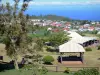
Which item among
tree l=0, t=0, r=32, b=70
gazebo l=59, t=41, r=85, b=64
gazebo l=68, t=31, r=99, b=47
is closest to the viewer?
tree l=0, t=0, r=32, b=70

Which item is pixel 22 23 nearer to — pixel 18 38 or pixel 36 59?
pixel 18 38

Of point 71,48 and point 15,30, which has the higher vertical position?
point 15,30

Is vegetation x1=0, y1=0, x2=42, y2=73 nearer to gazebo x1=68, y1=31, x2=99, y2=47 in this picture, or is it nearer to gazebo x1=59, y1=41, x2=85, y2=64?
gazebo x1=59, y1=41, x2=85, y2=64

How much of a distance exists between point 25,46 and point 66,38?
1858 centimetres

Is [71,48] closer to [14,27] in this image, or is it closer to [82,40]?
[14,27]

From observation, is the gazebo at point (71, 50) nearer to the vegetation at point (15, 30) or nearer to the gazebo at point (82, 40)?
the vegetation at point (15, 30)

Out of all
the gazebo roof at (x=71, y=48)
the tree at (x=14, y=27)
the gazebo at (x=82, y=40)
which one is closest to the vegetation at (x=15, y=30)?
the tree at (x=14, y=27)

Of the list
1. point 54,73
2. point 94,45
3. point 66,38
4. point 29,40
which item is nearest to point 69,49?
point 29,40

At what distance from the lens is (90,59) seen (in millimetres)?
32719

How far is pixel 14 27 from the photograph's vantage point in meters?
23.2

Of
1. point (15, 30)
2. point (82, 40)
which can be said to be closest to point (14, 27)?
point (15, 30)

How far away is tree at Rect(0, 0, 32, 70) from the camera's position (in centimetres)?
2325

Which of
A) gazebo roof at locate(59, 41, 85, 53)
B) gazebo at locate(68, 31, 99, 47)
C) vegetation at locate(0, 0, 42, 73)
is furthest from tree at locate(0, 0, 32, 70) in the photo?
gazebo at locate(68, 31, 99, 47)

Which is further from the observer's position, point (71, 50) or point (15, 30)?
point (71, 50)
